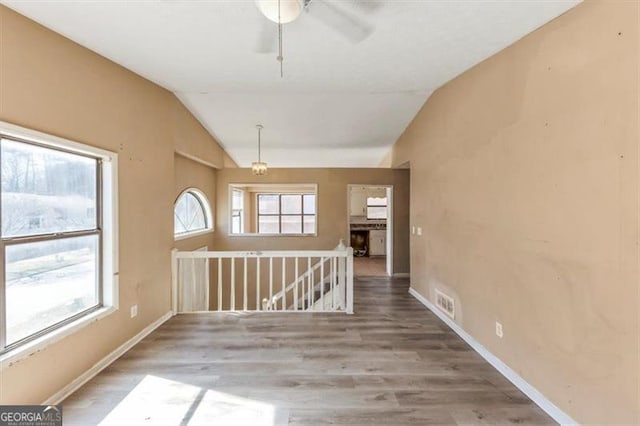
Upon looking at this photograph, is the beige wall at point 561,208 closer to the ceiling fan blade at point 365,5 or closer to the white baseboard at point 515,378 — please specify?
the white baseboard at point 515,378

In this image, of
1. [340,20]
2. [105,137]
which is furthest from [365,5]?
[105,137]

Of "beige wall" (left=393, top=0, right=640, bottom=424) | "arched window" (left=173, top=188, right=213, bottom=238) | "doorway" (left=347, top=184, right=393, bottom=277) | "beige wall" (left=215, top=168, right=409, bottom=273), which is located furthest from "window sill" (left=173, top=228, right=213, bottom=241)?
"doorway" (left=347, top=184, right=393, bottom=277)

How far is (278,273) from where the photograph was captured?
20.4ft

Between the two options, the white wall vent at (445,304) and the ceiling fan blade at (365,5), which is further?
the white wall vent at (445,304)

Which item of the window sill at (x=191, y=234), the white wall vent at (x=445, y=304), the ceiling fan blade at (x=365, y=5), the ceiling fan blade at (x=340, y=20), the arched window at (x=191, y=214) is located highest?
the ceiling fan blade at (x=340, y=20)

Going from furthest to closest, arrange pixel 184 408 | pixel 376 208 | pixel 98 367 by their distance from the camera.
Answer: pixel 376 208, pixel 98 367, pixel 184 408

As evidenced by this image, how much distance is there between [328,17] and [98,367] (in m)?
3.43

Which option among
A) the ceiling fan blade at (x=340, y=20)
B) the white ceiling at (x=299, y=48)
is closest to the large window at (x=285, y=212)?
the white ceiling at (x=299, y=48)

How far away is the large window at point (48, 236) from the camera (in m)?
1.87

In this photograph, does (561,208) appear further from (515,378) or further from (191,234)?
(191,234)

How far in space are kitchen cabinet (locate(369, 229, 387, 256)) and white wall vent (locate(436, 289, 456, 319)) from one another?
536cm

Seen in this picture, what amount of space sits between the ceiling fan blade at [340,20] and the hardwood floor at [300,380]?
2809 mm

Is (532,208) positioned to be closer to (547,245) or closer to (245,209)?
(547,245)

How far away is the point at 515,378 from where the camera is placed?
7.57 feet
